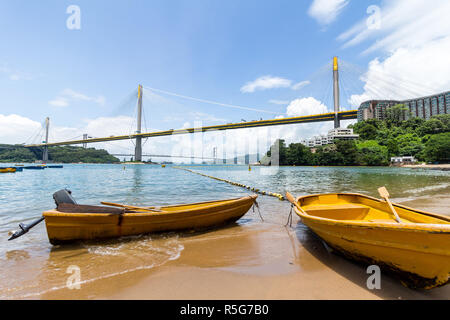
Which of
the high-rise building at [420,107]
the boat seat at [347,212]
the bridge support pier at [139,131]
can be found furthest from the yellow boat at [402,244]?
the high-rise building at [420,107]

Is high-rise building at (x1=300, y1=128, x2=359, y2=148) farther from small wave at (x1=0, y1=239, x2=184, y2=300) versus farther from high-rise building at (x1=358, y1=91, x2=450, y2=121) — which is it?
small wave at (x1=0, y1=239, x2=184, y2=300)

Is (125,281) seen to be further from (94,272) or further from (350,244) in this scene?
(350,244)

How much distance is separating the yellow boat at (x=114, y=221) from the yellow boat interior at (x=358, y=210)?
68.9 inches

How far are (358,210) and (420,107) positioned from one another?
413 feet

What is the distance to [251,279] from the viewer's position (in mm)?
2535

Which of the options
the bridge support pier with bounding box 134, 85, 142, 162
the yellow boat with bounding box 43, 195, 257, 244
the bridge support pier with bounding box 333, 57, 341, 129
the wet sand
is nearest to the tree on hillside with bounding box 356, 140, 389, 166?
the bridge support pier with bounding box 333, 57, 341, 129

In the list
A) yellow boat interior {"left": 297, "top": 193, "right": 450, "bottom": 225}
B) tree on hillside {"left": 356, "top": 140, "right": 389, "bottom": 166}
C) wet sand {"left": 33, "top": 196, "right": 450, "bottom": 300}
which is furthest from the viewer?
tree on hillside {"left": 356, "top": 140, "right": 389, "bottom": 166}

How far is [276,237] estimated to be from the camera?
414 centimetres

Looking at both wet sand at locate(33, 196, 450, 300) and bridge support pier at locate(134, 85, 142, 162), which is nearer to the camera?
wet sand at locate(33, 196, 450, 300)

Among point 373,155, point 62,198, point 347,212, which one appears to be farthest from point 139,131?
point 373,155

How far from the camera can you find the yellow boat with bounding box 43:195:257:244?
3514 mm

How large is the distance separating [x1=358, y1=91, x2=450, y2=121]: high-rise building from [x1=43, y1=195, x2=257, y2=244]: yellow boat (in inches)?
3669

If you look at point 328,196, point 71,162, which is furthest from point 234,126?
point 71,162
